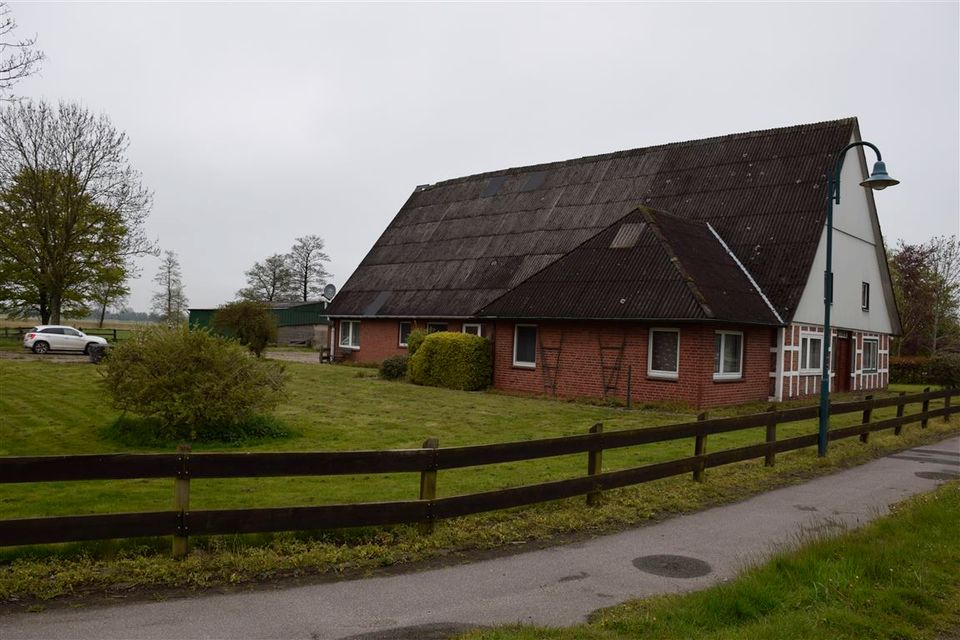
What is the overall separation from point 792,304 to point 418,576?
1912 centimetres

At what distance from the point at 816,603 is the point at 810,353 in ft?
69.1

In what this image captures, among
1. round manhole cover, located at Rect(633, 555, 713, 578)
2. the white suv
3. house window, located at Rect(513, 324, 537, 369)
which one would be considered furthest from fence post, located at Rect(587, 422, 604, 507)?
the white suv

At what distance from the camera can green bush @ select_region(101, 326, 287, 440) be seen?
39.9ft

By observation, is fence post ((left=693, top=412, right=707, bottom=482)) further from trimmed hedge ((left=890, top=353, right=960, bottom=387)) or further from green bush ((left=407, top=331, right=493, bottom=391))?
trimmed hedge ((left=890, top=353, right=960, bottom=387))

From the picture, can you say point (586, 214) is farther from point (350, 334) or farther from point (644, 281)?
point (350, 334)

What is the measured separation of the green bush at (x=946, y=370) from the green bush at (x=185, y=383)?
1250 inches

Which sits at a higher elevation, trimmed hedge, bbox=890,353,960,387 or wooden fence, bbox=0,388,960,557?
trimmed hedge, bbox=890,353,960,387

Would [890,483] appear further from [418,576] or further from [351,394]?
[351,394]

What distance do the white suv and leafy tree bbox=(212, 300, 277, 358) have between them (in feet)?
24.1

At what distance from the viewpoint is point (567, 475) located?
1049 centimetres

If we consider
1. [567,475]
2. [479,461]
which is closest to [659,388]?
[567,475]

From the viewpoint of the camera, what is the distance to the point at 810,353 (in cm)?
2439

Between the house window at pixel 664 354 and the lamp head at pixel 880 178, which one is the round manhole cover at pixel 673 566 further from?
the house window at pixel 664 354

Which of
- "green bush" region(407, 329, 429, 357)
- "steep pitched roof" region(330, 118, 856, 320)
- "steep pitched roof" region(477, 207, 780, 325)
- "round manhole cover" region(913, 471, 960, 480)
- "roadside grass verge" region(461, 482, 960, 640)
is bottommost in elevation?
"round manhole cover" region(913, 471, 960, 480)
